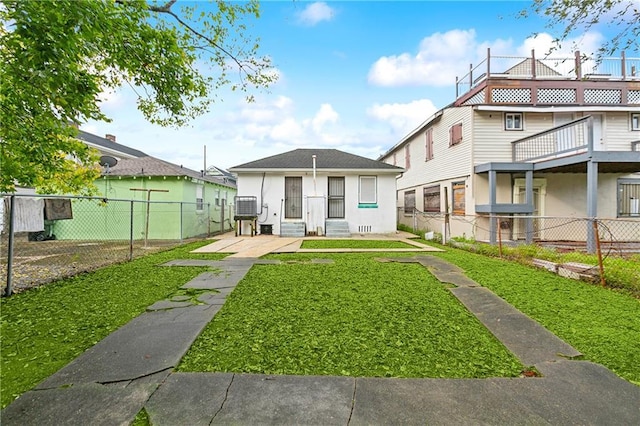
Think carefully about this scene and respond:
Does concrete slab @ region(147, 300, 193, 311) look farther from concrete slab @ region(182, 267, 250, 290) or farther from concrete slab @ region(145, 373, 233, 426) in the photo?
concrete slab @ region(145, 373, 233, 426)

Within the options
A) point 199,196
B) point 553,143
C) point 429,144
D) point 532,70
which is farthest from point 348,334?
point 532,70

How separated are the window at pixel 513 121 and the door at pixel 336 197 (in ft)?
20.7

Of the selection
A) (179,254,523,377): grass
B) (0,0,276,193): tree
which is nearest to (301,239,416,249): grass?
(179,254,523,377): grass

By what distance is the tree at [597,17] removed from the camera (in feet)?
11.7

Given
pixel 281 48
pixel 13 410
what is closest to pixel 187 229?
pixel 281 48

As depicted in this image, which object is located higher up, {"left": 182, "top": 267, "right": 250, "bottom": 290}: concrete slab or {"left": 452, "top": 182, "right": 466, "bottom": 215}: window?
{"left": 452, "top": 182, "right": 466, "bottom": 215}: window

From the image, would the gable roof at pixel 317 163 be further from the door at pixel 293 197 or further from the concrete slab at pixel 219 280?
the concrete slab at pixel 219 280

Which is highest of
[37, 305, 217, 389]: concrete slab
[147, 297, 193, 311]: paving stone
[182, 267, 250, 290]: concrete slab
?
[182, 267, 250, 290]: concrete slab

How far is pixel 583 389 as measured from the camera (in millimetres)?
2064

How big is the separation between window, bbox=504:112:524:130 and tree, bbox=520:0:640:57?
764cm

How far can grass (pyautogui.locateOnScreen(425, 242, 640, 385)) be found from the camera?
2.58m

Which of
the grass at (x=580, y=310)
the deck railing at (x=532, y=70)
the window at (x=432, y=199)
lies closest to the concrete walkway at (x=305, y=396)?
the grass at (x=580, y=310)

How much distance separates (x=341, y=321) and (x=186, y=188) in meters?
10.6

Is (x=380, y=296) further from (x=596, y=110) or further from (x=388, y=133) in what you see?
(x=388, y=133)
